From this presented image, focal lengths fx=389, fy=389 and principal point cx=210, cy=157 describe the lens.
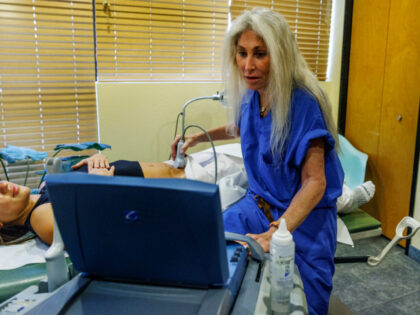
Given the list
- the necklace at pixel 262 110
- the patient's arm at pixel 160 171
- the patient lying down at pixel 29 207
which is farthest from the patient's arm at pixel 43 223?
the necklace at pixel 262 110

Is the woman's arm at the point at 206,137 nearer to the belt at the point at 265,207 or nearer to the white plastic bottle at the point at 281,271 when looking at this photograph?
the belt at the point at 265,207

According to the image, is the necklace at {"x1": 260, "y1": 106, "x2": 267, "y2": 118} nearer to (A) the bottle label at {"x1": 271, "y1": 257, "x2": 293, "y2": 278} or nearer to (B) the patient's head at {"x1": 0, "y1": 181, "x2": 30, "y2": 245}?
→ (A) the bottle label at {"x1": 271, "y1": 257, "x2": 293, "y2": 278}

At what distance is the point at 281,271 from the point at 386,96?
7.48 ft

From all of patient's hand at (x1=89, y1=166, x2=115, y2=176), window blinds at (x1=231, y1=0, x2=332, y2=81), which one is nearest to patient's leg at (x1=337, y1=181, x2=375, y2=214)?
window blinds at (x1=231, y1=0, x2=332, y2=81)

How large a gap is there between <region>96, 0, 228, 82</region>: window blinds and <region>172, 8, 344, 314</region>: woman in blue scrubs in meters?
1.40

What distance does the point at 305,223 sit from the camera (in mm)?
1250

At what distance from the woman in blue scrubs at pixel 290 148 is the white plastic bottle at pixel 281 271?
31 centimetres

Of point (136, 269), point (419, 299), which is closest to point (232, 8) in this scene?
point (419, 299)

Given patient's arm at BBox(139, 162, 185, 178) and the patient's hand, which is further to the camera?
patient's arm at BBox(139, 162, 185, 178)

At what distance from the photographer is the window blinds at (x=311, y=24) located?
2.94 meters

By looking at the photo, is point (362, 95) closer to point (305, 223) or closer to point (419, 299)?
point (419, 299)

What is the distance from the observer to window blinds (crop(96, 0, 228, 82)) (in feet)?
8.22

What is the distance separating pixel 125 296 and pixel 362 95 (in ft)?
8.61

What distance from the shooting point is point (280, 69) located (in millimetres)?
1170
